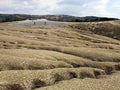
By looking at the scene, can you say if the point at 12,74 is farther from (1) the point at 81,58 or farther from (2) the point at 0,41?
(2) the point at 0,41

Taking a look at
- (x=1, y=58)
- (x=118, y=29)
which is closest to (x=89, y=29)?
(x=118, y=29)

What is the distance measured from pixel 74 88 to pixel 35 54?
590 inches

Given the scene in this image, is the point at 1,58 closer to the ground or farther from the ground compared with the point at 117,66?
farther from the ground

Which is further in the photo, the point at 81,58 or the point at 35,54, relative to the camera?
the point at 81,58

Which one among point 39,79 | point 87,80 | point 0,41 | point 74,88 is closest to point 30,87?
point 39,79

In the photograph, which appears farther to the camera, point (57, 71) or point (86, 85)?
point (57, 71)

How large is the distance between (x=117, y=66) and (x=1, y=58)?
59.4 ft

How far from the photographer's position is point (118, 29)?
10356cm

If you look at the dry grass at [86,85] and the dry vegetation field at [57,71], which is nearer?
the dry grass at [86,85]

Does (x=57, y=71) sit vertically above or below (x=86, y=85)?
above

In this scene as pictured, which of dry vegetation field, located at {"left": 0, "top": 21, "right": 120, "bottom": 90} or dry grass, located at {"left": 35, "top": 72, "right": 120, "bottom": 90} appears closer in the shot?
dry grass, located at {"left": 35, "top": 72, "right": 120, "bottom": 90}

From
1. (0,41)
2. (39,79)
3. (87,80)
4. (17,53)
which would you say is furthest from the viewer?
(0,41)

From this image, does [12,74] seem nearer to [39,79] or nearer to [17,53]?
[39,79]

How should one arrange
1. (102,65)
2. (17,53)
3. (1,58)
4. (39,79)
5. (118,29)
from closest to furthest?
1. (39,79)
2. (1,58)
3. (17,53)
4. (102,65)
5. (118,29)
